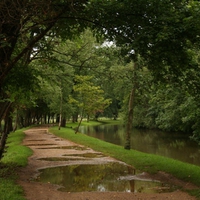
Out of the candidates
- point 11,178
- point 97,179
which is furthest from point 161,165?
point 11,178

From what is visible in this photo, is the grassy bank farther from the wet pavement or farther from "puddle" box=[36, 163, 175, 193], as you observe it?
"puddle" box=[36, 163, 175, 193]

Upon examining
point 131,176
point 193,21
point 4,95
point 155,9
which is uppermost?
point 155,9

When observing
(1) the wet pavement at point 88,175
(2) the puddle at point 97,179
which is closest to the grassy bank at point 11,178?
(1) the wet pavement at point 88,175

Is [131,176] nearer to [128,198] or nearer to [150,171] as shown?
[150,171]

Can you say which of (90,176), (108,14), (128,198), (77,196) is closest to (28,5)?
(108,14)

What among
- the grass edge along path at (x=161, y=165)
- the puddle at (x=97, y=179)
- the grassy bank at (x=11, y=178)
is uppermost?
the grassy bank at (x=11, y=178)

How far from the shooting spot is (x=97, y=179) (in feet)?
34.9

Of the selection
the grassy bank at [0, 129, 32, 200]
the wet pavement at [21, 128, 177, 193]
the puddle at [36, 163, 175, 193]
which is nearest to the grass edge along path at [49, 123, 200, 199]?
the wet pavement at [21, 128, 177, 193]

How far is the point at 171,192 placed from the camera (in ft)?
29.1

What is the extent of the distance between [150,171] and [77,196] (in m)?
5.04

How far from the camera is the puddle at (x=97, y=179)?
9320mm

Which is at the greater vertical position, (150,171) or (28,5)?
(28,5)

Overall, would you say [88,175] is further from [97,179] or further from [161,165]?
[161,165]

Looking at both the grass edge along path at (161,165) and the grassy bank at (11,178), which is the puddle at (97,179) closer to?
the grass edge along path at (161,165)
